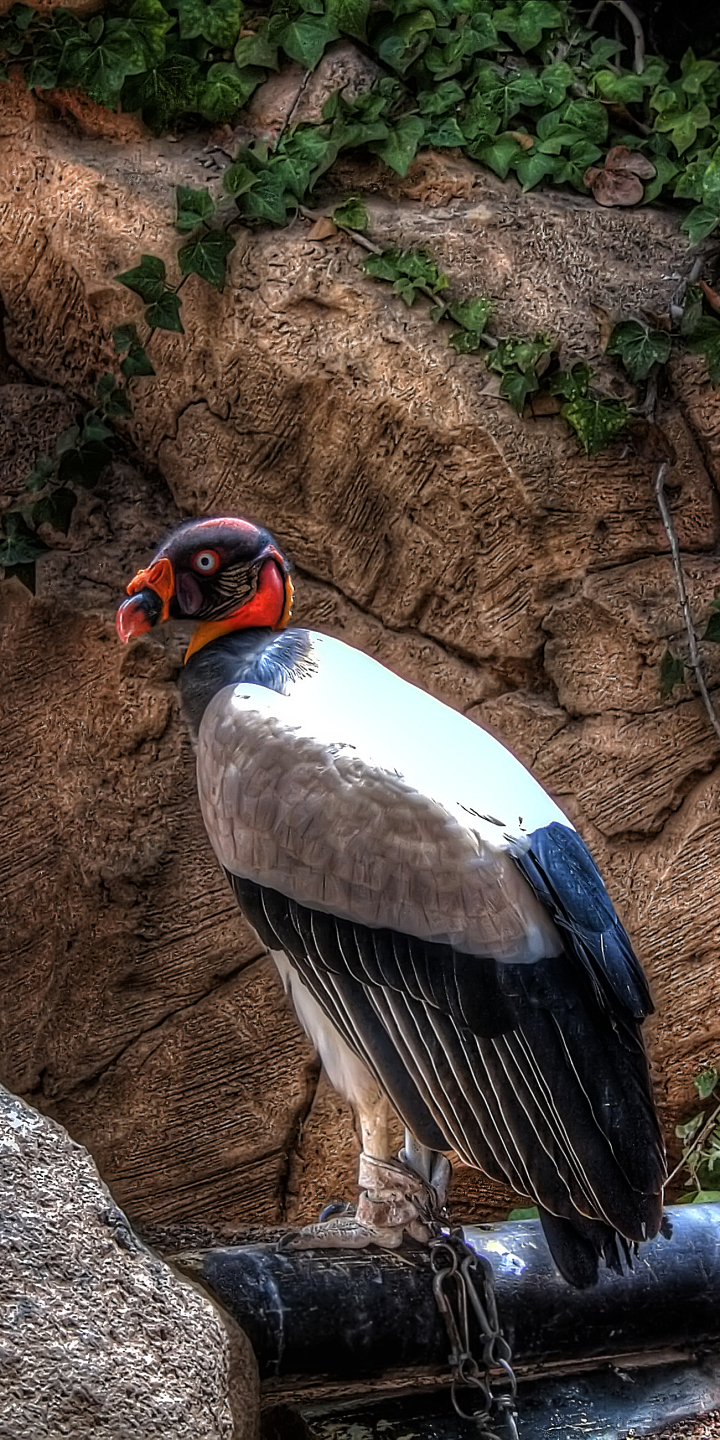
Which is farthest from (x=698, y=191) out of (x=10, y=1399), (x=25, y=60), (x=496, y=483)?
(x=10, y=1399)

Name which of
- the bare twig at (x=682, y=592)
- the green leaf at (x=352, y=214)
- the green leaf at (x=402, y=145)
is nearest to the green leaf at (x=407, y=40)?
the green leaf at (x=402, y=145)

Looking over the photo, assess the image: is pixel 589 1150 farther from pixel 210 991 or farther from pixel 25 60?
pixel 25 60

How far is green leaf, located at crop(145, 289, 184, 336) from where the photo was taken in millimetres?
2855

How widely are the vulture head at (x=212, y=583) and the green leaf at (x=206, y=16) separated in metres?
1.42

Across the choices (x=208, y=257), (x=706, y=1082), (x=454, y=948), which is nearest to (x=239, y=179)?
(x=208, y=257)

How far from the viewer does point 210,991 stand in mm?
2963

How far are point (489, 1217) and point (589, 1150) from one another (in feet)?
4.19

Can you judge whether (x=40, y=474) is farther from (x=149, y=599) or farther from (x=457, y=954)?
(x=457, y=954)

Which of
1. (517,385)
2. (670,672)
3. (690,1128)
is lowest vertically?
(690,1128)

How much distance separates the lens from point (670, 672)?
2.91 metres

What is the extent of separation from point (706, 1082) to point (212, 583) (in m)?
1.60

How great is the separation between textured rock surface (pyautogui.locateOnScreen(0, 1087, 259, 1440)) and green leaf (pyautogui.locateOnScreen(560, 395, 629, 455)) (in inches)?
71.5

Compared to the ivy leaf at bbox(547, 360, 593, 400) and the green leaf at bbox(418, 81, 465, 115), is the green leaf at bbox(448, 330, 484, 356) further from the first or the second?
the green leaf at bbox(418, 81, 465, 115)

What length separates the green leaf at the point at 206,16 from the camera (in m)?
2.94
